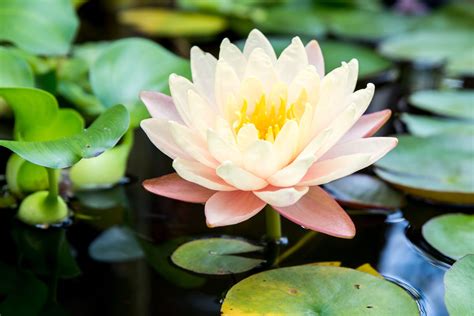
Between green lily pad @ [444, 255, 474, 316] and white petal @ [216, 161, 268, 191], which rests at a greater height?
white petal @ [216, 161, 268, 191]

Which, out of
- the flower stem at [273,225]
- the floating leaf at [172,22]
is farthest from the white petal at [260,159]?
the floating leaf at [172,22]

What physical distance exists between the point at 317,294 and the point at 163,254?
8.8 inches

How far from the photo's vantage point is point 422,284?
76 cm

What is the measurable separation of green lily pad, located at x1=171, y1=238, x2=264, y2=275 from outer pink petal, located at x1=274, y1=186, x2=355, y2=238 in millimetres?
118

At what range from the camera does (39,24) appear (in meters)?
1.10

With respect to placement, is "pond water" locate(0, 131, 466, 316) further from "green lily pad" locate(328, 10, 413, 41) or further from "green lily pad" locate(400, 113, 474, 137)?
"green lily pad" locate(328, 10, 413, 41)

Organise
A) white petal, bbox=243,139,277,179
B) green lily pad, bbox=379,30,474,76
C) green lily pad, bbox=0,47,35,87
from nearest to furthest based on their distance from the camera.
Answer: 1. white petal, bbox=243,139,277,179
2. green lily pad, bbox=0,47,35,87
3. green lily pad, bbox=379,30,474,76

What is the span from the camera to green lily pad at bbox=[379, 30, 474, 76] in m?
1.62

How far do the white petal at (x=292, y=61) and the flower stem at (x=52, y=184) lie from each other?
30cm

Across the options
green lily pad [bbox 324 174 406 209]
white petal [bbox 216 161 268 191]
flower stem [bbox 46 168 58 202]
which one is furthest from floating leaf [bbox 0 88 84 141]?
green lily pad [bbox 324 174 406 209]

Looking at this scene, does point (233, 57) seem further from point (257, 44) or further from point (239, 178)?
Answer: point (239, 178)

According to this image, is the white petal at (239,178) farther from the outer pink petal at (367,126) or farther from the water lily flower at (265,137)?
the outer pink petal at (367,126)

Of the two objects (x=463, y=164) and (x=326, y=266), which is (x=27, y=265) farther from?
(x=463, y=164)

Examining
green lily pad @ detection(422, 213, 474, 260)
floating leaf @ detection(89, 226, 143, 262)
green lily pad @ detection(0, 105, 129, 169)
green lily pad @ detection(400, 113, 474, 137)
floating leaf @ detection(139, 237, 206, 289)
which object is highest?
green lily pad @ detection(0, 105, 129, 169)
